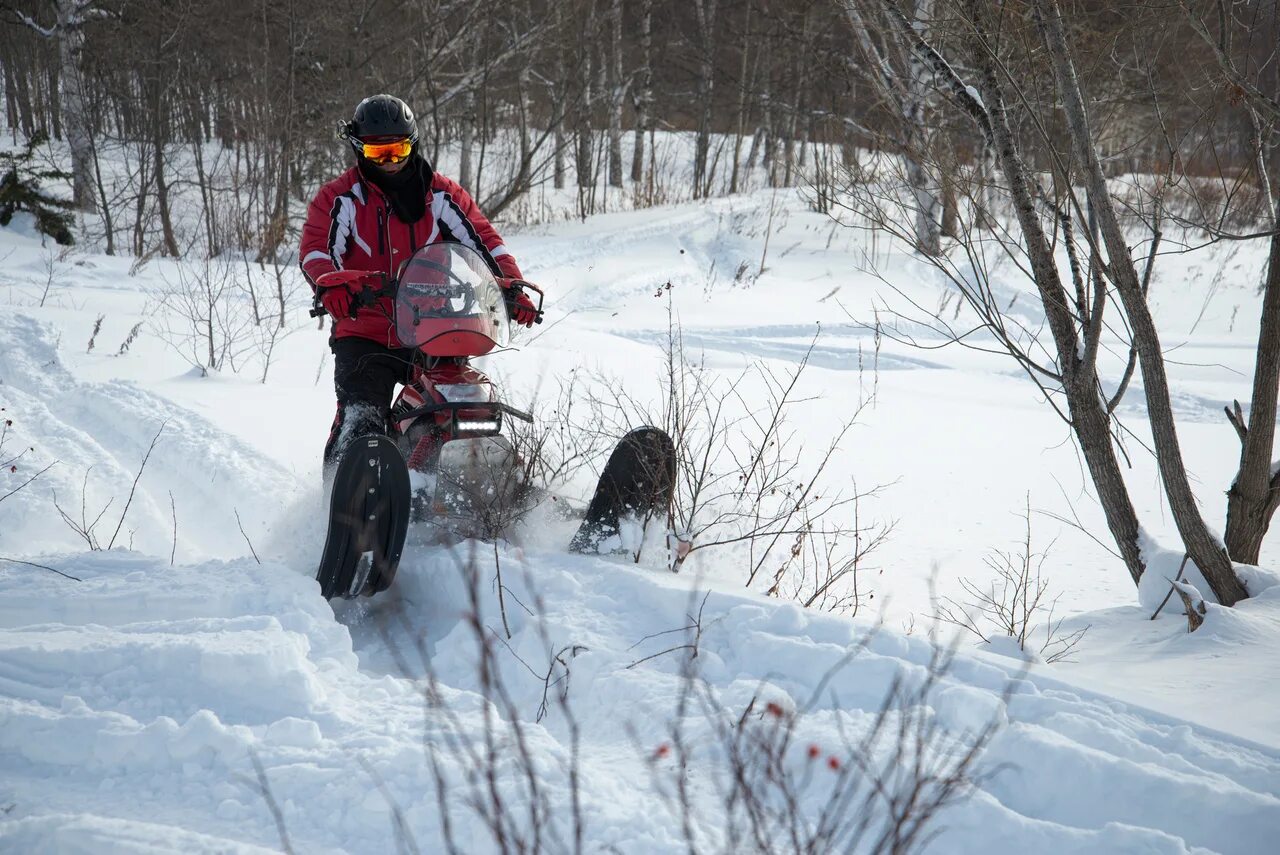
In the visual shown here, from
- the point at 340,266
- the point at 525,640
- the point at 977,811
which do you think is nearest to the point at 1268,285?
the point at 977,811

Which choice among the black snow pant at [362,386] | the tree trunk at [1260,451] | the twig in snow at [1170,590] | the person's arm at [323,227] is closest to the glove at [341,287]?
the black snow pant at [362,386]

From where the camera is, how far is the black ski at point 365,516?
10.1 ft

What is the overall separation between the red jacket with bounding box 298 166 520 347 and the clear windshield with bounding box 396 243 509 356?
0.42 meters

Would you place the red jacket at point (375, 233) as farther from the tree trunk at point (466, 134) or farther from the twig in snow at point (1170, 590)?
the tree trunk at point (466, 134)

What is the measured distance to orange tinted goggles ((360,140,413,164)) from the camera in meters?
3.76

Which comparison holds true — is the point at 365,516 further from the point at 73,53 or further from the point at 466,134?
the point at 466,134

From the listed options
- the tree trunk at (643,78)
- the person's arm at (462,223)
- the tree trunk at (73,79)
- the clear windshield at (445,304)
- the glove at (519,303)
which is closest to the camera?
the clear windshield at (445,304)

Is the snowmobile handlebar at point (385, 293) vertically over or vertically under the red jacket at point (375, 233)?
under

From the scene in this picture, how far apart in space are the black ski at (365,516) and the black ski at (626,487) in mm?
772

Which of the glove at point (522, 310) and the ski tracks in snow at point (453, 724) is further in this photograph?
the glove at point (522, 310)

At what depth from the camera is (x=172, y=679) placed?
234 centimetres

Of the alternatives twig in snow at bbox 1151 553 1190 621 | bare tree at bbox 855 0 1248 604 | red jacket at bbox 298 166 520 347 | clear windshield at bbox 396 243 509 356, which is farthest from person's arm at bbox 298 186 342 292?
twig in snow at bbox 1151 553 1190 621

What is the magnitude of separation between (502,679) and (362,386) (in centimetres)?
162

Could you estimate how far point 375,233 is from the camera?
4.06 m
